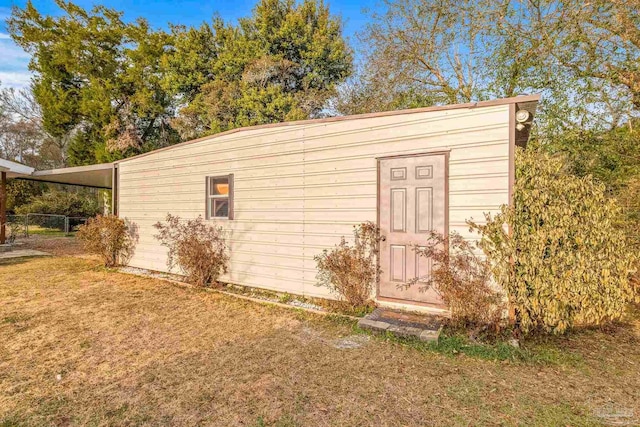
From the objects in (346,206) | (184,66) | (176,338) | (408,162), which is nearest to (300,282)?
(346,206)

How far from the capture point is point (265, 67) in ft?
49.4

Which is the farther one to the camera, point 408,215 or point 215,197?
point 215,197

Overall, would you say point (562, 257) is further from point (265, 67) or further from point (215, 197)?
point (265, 67)

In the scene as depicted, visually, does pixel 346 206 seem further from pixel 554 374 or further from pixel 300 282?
pixel 554 374

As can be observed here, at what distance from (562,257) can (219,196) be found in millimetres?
5336

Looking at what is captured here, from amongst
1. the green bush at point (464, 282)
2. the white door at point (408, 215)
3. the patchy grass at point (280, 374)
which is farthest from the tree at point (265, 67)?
the patchy grass at point (280, 374)

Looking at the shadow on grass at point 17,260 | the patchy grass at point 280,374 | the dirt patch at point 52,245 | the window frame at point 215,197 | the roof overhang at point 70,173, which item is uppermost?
the roof overhang at point 70,173

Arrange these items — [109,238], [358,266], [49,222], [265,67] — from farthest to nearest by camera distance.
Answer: [49,222] < [265,67] < [109,238] < [358,266]

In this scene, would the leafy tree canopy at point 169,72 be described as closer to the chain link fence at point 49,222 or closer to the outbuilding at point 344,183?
the chain link fence at point 49,222

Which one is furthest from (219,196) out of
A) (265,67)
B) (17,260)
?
(265,67)

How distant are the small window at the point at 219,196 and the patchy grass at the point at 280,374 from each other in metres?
2.26

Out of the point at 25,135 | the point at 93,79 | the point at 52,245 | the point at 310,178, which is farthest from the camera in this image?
the point at 25,135

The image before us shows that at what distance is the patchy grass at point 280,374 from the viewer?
2385mm

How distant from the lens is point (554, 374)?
2947 millimetres
